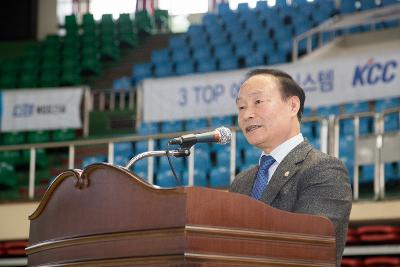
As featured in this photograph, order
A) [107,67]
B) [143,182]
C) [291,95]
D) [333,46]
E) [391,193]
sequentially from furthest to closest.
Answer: [107,67] < [333,46] < [391,193] < [291,95] < [143,182]

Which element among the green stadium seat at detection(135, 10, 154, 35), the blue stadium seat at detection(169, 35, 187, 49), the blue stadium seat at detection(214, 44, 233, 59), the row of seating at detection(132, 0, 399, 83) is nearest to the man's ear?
the row of seating at detection(132, 0, 399, 83)

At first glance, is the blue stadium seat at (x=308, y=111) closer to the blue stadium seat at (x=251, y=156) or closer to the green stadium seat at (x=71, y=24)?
the blue stadium seat at (x=251, y=156)

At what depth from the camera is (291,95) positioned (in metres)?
3.10

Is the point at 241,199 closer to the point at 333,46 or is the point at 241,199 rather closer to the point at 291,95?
the point at 291,95

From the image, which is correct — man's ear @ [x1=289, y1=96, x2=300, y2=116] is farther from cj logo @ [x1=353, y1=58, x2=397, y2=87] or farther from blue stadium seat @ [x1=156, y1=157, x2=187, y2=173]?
cj logo @ [x1=353, y1=58, x2=397, y2=87]

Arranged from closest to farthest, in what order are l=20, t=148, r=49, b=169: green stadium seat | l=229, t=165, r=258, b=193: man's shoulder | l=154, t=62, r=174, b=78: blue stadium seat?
l=229, t=165, r=258, b=193: man's shoulder
l=20, t=148, r=49, b=169: green stadium seat
l=154, t=62, r=174, b=78: blue stadium seat

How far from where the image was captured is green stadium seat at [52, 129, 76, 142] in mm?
12312

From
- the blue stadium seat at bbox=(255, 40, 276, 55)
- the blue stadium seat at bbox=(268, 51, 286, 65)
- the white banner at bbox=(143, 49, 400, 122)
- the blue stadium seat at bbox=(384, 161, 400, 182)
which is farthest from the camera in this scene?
the blue stadium seat at bbox=(255, 40, 276, 55)

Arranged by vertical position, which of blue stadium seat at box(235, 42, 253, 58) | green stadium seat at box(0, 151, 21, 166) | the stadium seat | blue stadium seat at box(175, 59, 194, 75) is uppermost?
blue stadium seat at box(235, 42, 253, 58)

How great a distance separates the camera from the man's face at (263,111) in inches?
119

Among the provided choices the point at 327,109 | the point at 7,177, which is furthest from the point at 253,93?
the point at 7,177

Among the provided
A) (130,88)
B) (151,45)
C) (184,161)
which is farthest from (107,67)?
(184,161)

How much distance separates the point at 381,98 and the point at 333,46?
2.65 metres

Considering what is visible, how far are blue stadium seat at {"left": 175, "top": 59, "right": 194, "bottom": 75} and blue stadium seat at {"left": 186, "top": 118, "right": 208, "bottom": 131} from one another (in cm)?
261
